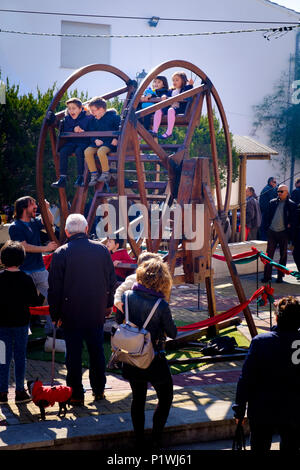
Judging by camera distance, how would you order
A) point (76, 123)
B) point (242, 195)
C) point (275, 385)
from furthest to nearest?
point (242, 195) → point (76, 123) → point (275, 385)

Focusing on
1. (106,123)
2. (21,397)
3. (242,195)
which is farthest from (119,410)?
(242,195)

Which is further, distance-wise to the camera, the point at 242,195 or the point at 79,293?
the point at 242,195

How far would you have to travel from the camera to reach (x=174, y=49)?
94.7 ft

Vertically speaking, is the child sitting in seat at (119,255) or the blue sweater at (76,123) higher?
the blue sweater at (76,123)

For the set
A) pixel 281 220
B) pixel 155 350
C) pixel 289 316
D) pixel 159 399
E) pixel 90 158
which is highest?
pixel 90 158

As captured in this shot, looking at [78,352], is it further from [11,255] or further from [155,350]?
[155,350]

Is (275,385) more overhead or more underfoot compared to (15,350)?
more overhead

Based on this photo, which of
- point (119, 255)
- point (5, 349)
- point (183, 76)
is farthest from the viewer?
point (183, 76)

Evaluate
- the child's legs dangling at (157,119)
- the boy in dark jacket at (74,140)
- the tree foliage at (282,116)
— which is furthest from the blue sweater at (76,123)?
the tree foliage at (282,116)

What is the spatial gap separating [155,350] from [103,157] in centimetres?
371

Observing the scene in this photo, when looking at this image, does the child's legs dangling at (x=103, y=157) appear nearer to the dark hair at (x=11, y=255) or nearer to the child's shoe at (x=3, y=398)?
the dark hair at (x=11, y=255)

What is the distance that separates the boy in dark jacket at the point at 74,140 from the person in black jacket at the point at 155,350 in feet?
13.0

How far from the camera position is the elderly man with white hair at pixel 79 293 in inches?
221
